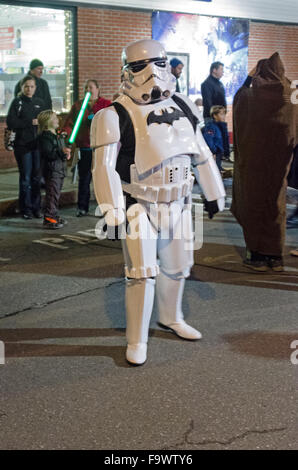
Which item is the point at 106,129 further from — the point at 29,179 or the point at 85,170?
the point at 29,179

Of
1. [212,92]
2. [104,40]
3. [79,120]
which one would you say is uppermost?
[104,40]

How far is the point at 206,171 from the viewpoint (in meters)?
4.55

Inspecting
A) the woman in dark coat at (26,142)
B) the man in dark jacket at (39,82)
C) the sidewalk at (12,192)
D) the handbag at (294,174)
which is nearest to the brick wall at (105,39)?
the man in dark jacket at (39,82)

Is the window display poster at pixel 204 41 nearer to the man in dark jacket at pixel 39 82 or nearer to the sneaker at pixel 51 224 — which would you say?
the man in dark jacket at pixel 39 82

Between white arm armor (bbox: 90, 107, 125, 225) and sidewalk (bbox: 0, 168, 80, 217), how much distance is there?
539 centimetres

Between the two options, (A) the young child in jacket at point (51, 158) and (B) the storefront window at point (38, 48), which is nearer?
(A) the young child in jacket at point (51, 158)

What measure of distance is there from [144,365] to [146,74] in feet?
6.23

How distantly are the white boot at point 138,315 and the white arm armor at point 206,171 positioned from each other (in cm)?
77

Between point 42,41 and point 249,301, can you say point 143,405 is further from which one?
point 42,41

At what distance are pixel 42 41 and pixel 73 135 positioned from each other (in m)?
4.72

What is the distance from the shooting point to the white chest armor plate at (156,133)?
415 cm

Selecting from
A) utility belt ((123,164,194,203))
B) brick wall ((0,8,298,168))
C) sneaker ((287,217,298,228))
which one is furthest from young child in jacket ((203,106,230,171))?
utility belt ((123,164,194,203))

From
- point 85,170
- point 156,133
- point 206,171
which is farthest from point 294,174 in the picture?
point 156,133
